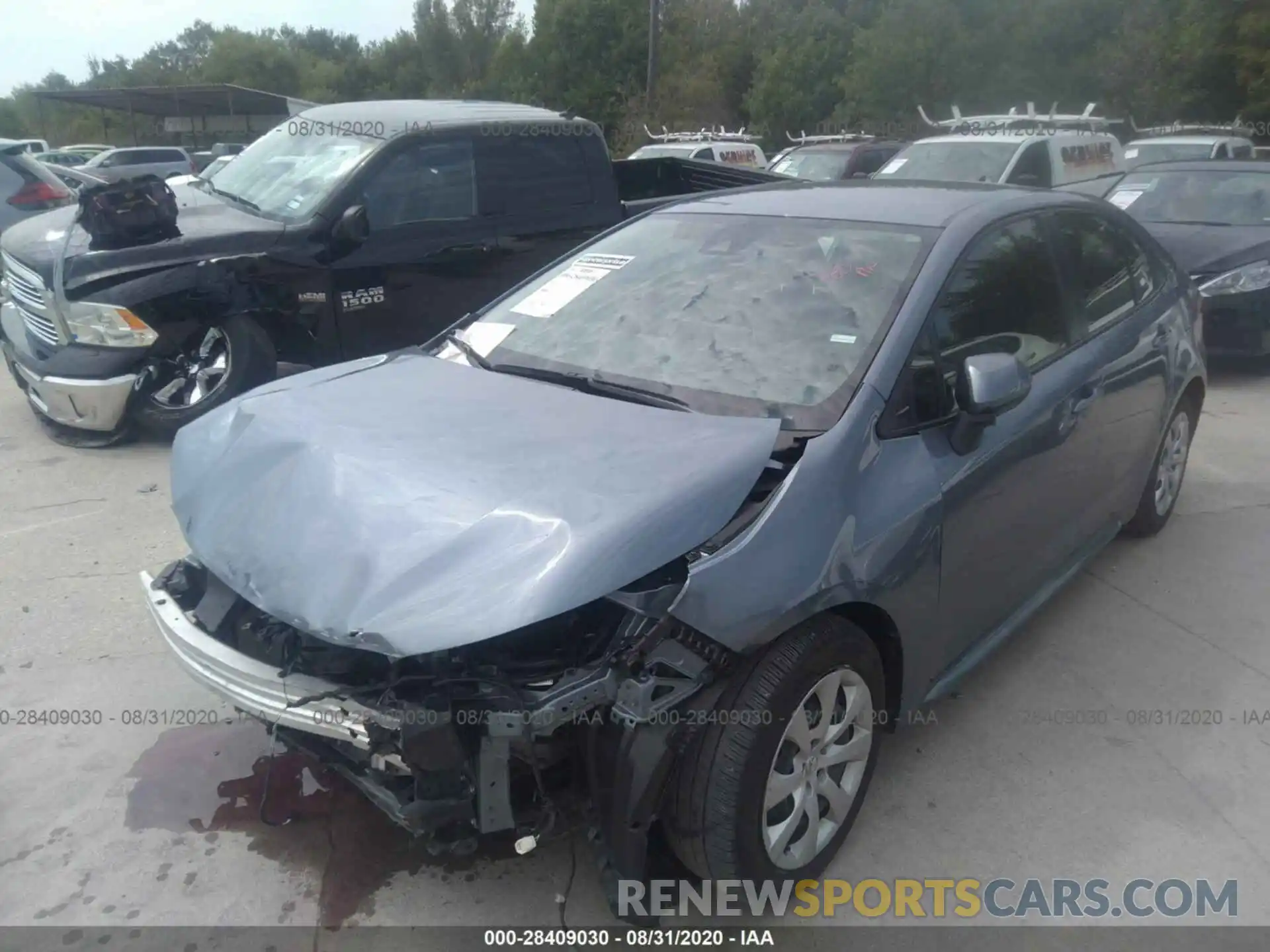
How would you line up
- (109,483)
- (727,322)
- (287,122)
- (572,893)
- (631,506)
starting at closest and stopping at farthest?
(631,506) → (572,893) → (727,322) → (109,483) → (287,122)

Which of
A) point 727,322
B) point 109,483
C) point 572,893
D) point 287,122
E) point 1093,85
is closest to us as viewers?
point 572,893

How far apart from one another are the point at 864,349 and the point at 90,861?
8.58ft

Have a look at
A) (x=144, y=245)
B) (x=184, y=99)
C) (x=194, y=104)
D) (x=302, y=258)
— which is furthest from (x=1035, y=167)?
(x=194, y=104)

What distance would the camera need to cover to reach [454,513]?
96.3 inches

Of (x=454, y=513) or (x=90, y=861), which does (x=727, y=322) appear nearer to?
(x=454, y=513)

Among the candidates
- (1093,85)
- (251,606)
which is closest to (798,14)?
(1093,85)

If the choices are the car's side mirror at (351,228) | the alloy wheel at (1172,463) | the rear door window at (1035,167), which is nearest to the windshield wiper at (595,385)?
the alloy wheel at (1172,463)

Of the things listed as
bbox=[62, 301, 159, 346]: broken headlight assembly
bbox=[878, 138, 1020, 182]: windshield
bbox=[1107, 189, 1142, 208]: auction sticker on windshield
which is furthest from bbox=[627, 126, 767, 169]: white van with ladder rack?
bbox=[62, 301, 159, 346]: broken headlight assembly

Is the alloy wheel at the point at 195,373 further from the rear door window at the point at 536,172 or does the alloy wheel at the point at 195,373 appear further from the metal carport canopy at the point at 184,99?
the metal carport canopy at the point at 184,99

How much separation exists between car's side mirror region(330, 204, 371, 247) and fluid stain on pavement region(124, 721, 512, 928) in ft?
11.2

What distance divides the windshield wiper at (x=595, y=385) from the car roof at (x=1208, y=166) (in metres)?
7.93

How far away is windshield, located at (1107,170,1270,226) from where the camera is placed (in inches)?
332

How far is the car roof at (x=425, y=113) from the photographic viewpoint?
6586 mm

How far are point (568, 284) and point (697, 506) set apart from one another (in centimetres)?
159
